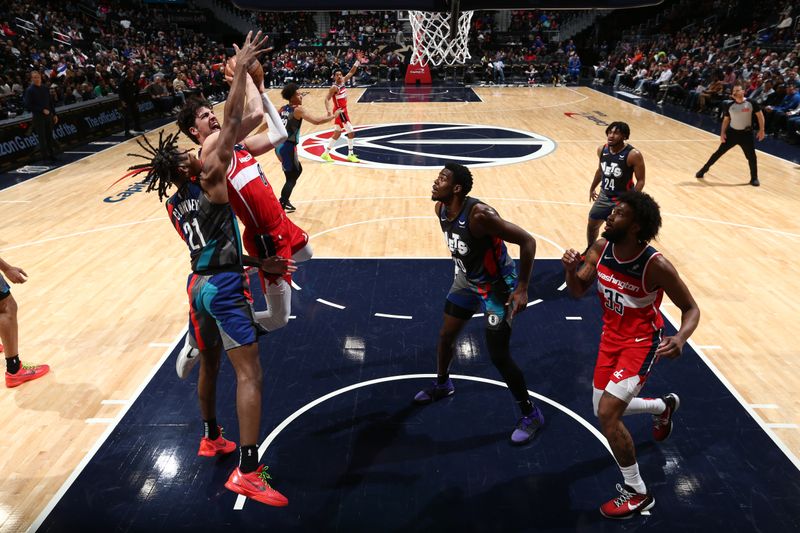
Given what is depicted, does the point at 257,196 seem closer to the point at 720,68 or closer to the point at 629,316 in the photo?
the point at 629,316

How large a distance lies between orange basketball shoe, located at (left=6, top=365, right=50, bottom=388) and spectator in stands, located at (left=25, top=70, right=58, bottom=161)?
9.09 m

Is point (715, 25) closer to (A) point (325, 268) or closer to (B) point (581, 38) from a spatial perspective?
(B) point (581, 38)

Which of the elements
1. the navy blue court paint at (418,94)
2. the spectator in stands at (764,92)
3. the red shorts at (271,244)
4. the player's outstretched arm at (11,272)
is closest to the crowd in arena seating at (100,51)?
the navy blue court paint at (418,94)

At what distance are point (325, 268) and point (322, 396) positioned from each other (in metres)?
2.72

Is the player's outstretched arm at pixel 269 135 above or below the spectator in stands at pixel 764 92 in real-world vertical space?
above

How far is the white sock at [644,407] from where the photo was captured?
3702mm

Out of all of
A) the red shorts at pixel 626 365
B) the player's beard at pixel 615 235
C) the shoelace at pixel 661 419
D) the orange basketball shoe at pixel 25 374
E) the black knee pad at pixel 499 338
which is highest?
the player's beard at pixel 615 235

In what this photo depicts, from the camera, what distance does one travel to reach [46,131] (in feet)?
41.5

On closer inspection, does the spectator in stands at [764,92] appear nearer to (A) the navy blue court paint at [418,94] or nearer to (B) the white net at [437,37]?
(B) the white net at [437,37]

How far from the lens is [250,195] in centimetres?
426

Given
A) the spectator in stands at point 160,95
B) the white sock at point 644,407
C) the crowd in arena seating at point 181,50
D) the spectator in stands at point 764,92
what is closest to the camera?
the white sock at point 644,407

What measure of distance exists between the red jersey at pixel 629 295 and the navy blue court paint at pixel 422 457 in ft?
3.41

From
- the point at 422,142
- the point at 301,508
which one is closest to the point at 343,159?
the point at 422,142

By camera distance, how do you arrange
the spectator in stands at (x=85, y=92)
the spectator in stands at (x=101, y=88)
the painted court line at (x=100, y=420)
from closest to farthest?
the painted court line at (x=100, y=420), the spectator in stands at (x=85, y=92), the spectator in stands at (x=101, y=88)
